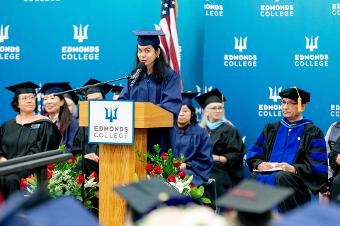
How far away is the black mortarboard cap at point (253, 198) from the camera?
4.53ft

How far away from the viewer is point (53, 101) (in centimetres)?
787

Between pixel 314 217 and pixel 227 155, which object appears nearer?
pixel 314 217

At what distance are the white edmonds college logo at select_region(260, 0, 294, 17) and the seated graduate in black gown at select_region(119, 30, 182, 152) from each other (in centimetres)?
305

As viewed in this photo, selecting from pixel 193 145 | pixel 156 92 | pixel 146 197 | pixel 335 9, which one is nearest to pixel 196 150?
pixel 193 145

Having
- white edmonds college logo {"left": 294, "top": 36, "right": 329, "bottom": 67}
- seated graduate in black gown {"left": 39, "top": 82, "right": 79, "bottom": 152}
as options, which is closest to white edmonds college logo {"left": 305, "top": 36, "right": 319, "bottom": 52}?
white edmonds college logo {"left": 294, "top": 36, "right": 329, "bottom": 67}

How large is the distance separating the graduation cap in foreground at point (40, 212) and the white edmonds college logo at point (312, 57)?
22.3ft

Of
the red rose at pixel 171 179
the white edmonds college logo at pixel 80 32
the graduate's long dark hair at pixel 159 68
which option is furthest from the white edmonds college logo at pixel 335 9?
the red rose at pixel 171 179

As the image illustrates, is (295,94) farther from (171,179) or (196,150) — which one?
(171,179)

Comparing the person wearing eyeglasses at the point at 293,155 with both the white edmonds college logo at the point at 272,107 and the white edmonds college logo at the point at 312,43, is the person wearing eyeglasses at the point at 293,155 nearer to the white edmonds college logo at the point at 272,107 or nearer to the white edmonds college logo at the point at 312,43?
the white edmonds college logo at the point at 272,107

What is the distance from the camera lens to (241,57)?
8.42 metres

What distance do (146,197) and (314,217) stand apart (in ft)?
1.33

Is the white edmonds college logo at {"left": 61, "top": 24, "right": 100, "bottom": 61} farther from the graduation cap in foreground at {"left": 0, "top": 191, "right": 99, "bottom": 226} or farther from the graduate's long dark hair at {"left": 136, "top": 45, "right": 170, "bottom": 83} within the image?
the graduation cap in foreground at {"left": 0, "top": 191, "right": 99, "bottom": 226}

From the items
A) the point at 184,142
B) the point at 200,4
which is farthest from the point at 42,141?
the point at 200,4

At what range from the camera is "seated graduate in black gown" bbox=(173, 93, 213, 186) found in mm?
7137
